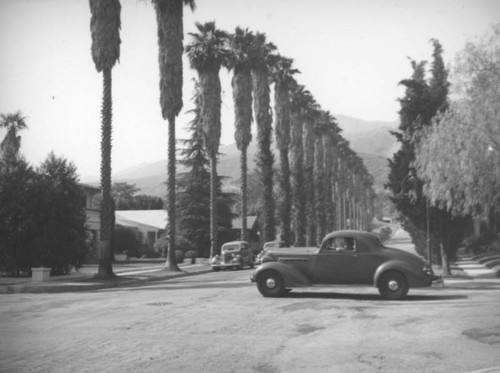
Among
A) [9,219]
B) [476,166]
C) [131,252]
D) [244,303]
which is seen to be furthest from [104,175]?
[131,252]

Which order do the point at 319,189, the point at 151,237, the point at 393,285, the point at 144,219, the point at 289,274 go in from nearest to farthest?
the point at 393,285 → the point at 289,274 → the point at 151,237 → the point at 144,219 → the point at 319,189

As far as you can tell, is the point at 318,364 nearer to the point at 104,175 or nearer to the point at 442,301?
the point at 442,301

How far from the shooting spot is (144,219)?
67562 millimetres

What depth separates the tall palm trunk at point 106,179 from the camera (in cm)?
2614

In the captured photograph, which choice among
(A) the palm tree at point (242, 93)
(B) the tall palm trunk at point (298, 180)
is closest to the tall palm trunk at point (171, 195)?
(A) the palm tree at point (242, 93)

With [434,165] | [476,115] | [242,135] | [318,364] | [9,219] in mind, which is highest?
[242,135]

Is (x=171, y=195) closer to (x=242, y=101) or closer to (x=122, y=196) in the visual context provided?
(x=242, y=101)

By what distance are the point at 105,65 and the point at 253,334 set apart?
19882mm

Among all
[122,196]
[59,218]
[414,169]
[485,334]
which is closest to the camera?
[485,334]

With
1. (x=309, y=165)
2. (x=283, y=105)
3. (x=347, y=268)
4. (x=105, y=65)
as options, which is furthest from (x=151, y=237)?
(x=347, y=268)

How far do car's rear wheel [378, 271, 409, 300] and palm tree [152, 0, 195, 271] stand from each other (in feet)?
62.2

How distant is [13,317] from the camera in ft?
42.8

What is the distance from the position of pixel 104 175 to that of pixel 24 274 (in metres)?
7.50

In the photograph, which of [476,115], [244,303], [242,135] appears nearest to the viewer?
[244,303]
